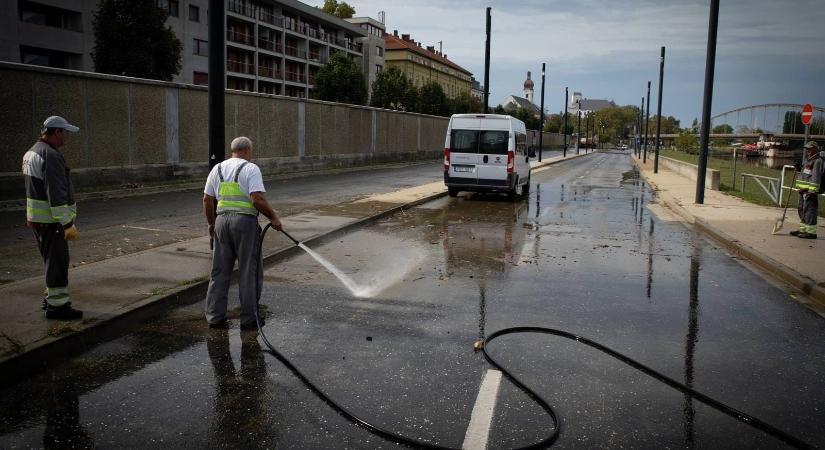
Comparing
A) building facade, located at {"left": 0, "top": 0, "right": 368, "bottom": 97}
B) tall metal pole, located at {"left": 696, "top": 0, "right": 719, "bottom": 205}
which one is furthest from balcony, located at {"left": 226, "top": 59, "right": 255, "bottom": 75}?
tall metal pole, located at {"left": 696, "top": 0, "right": 719, "bottom": 205}

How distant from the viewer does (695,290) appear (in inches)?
319

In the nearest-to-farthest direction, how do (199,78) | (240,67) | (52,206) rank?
(52,206), (199,78), (240,67)

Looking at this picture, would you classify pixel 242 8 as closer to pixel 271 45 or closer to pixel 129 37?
pixel 271 45

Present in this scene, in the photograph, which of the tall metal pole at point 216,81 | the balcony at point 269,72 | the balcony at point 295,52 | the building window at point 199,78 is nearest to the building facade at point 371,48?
the balcony at point 295,52

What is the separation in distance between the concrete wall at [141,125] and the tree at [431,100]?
45618 mm

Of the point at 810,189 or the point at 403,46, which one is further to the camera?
the point at 403,46

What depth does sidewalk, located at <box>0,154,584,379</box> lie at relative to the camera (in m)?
5.21

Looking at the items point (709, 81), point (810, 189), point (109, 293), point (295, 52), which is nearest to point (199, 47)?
point (295, 52)

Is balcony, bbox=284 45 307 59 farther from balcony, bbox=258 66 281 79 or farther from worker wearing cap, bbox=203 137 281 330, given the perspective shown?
worker wearing cap, bbox=203 137 281 330

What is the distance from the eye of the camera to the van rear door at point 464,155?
61.2 ft

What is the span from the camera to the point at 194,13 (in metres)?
56.5

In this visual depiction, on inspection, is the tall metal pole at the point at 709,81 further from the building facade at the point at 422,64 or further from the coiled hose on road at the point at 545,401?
the building facade at the point at 422,64

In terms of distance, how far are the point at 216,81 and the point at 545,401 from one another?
6516 millimetres

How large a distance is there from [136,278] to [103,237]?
380cm
